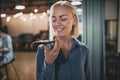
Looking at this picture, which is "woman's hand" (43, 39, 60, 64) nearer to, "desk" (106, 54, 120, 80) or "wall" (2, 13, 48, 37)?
"desk" (106, 54, 120, 80)

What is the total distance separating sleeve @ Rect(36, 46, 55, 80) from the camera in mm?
1044

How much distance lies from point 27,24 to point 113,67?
24.9ft

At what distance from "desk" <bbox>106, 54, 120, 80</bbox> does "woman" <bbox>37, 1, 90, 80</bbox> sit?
281 centimetres

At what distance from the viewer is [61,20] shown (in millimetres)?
1097

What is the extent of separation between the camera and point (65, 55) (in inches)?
46.2

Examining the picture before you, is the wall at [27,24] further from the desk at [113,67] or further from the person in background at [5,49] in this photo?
the desk at [113,67]

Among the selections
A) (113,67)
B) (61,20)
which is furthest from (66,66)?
(113,67)

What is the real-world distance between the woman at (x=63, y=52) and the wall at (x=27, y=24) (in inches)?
361

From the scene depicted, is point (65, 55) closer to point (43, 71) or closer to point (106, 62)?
point (43, 71)

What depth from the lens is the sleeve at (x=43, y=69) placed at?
1044 millimetres

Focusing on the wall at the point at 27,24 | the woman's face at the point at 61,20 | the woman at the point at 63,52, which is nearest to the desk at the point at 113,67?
the woman at the point at 63,52

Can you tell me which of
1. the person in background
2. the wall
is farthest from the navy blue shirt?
the wall

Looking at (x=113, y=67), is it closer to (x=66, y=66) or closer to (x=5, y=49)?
(x=5, y=49)

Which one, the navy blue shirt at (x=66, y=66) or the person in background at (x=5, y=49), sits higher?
the navy blue shirt at (x=66, y=66)
